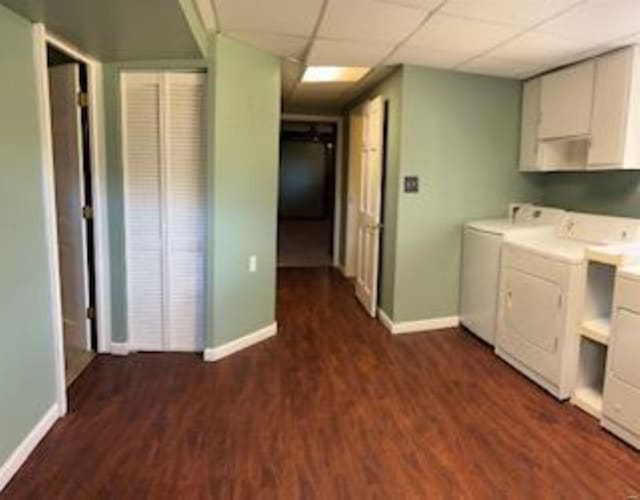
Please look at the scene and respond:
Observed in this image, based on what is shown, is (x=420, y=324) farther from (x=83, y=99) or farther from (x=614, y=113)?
(x=83, y=99)

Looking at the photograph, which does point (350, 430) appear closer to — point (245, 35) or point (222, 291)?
point (222, 291)

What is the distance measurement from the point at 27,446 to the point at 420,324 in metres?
2.95

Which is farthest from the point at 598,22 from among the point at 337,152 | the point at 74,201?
the point at 337,152

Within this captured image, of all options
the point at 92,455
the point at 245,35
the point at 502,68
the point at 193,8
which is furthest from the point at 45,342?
the point at 502,68

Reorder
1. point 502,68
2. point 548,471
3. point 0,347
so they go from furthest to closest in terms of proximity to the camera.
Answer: point 502,68 < point 548,471 < point 0,347

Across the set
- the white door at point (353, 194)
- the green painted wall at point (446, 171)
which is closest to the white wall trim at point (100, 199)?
the green painted wall at point (446, 171)

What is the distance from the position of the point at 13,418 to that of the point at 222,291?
5.03ft

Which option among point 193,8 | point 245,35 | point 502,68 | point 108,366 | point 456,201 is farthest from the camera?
point 456,201

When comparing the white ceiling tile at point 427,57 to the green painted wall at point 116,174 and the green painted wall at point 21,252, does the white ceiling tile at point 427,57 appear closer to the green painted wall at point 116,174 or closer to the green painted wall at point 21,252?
the green painted wall at point 116,174

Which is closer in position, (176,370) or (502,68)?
(176,370)

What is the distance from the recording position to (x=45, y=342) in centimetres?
246

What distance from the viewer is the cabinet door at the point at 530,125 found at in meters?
3.93

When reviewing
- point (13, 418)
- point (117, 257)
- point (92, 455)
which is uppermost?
point (117, 257)

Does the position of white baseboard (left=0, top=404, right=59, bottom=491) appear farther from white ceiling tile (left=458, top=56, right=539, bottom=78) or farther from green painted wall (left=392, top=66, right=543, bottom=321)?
white ceiling tile (left=458, top=56, right=539, bottom=78)
